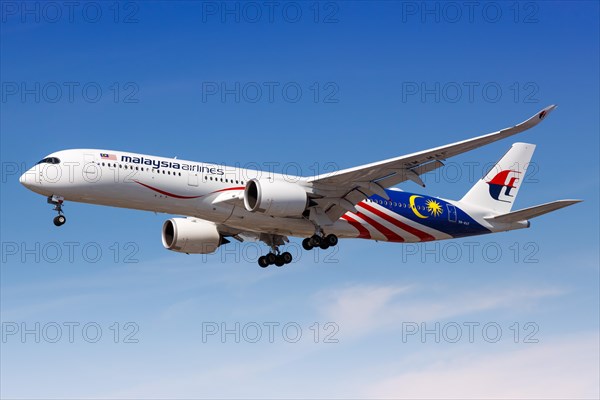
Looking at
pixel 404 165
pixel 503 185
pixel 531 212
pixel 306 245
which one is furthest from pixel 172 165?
pixel 503 185

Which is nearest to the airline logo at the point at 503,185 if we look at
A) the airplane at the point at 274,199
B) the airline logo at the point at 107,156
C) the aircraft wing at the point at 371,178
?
the airplane at the point at 274,199

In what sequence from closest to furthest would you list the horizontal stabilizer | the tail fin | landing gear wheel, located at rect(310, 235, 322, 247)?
the horizontal stabilizer → landing gear wheel, located at rect(310, 235, 322, 247) → the tail fin

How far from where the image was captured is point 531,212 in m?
41.1

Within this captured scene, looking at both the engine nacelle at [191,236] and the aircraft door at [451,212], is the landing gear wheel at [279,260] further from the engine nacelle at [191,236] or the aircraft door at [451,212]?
the aircraft door at [451,212]

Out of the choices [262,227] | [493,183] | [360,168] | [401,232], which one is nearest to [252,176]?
[262,227]

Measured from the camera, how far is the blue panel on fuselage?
41656mm

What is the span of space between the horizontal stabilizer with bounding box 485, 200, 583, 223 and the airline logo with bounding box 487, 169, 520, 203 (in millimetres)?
2429

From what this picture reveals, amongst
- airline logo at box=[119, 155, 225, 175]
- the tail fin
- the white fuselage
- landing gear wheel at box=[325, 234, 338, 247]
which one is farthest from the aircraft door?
airline logo at box=[119, 155, 225, 175]

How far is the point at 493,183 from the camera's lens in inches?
1813

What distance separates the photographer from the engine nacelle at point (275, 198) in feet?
121

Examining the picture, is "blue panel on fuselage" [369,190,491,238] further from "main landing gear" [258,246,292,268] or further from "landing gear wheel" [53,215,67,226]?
"landing gear wheel" [53,215,67,226]

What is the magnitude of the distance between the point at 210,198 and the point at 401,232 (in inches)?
373

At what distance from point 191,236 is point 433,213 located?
11.2 metres

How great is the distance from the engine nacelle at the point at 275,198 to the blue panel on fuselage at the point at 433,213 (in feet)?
15.6
